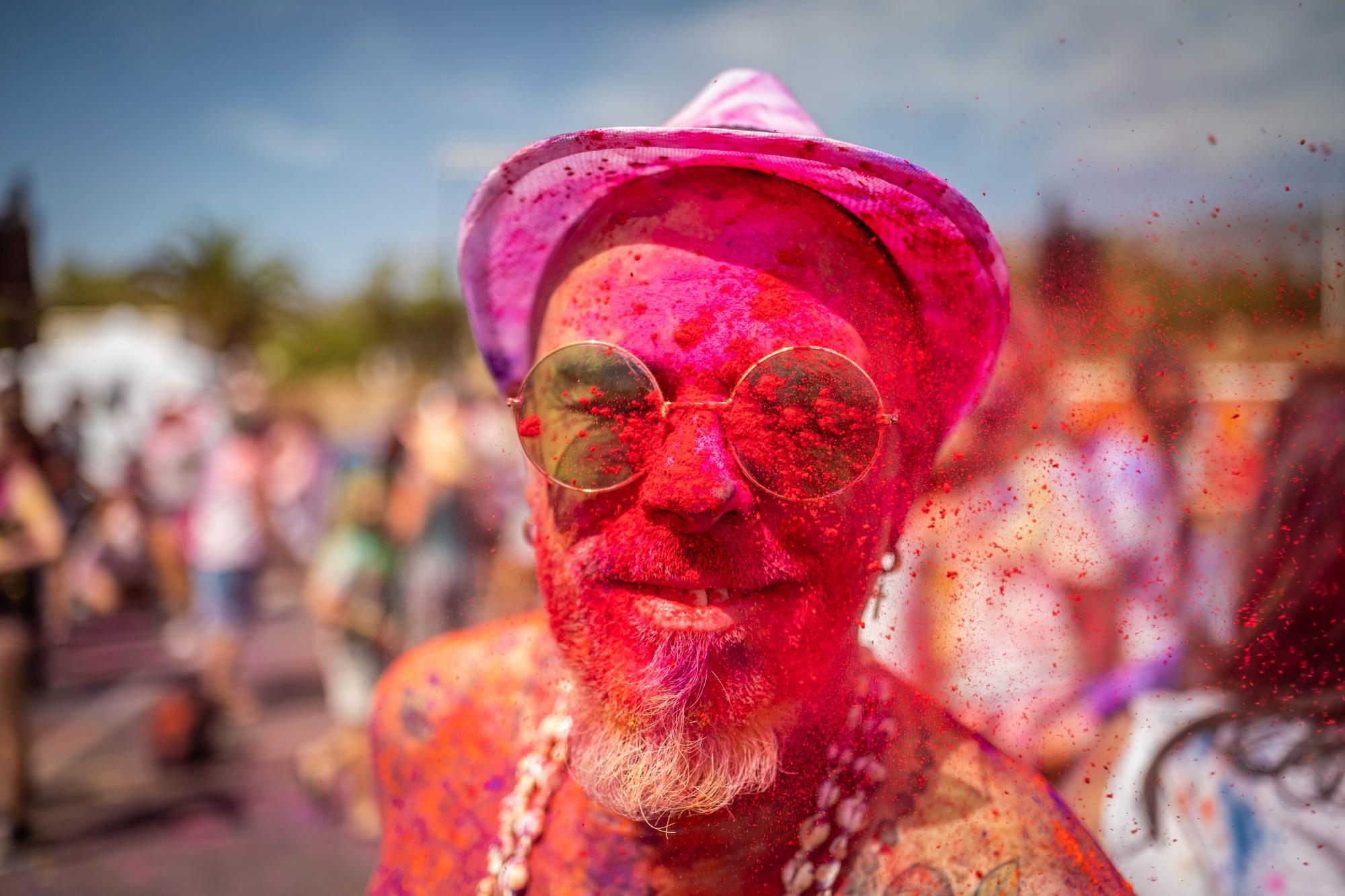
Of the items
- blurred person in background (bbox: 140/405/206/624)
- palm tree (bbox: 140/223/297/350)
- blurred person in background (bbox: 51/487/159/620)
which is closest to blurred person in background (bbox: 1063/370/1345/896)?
blurred person in background (bbox: 51/487/159/620)

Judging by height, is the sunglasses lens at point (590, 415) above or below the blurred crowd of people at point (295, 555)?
above

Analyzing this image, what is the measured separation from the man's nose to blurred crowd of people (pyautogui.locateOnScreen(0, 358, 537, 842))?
0.33 metres

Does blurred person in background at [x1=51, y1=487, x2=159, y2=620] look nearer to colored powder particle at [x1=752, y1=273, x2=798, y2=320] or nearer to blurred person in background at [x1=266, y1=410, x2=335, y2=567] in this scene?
blurred person in background at [x1=266, y1=410, x2=335, y2=567]

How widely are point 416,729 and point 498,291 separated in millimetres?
893

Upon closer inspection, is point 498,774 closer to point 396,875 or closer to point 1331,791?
point 396,875

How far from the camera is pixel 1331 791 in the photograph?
61.1 inches

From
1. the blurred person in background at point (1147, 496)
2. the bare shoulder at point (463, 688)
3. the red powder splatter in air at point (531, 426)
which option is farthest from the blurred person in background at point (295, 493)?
the blurred person in background at point (1147, 496)

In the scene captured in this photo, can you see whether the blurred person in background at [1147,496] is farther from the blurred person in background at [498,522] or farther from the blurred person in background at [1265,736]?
the blurred person in background at [498,522]

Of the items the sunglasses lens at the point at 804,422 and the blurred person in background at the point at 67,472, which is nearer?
the sunglasses lens at the point at 804,422

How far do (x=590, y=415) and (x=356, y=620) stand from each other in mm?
4338

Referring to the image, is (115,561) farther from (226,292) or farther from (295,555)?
(226,292)

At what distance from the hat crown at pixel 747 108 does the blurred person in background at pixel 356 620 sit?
157 inches

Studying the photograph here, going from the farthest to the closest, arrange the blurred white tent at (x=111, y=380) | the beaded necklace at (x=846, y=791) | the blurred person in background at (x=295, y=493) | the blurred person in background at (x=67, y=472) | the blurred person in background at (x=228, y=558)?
the blurred white tent at (x=111, y=380) → the blurred person in background at (x=295, y=493) → the blurred person in background at (x=67, y=472) → the blurred person in background at (x=228, y=558) → the beaded necklace at (x=846, y=791)

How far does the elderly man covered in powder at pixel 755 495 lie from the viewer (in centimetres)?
112
